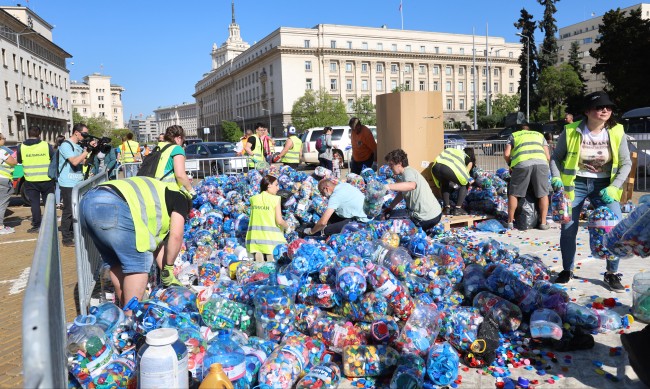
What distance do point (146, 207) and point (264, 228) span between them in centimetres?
245

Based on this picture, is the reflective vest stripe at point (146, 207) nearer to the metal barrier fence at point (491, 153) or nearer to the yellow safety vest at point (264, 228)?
the yellow safety vest at point (264, 228)

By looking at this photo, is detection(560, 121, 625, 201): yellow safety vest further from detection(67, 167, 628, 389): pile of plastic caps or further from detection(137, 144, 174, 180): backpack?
detection(137, 144, 174, 180): backpack

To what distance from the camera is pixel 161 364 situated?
8.61 feet

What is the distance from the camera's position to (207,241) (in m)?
7.18

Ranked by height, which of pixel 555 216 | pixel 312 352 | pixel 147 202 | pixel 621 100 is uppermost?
pixel 621 100

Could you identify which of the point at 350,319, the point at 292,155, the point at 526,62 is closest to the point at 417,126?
the point at 292,155

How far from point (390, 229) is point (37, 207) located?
7044 millimetres

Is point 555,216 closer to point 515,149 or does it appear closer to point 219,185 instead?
point 515,149

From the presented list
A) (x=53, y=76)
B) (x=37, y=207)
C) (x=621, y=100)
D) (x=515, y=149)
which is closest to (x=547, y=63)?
(x=621, y=100)

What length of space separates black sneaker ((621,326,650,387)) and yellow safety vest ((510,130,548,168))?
16.8ft

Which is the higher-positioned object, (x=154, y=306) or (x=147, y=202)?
(x=147, y=202)

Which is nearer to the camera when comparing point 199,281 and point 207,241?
point 199,281

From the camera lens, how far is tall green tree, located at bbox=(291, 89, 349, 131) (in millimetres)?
72062

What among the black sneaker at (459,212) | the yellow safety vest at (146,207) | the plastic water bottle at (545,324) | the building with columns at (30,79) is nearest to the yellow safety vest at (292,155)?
the black sneaker at (459,212)
